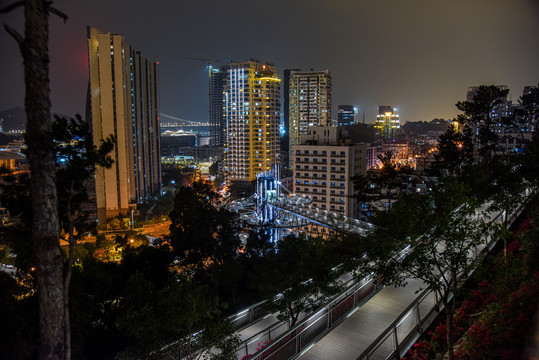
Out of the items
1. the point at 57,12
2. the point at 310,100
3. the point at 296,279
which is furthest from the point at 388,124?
the point at 57,12

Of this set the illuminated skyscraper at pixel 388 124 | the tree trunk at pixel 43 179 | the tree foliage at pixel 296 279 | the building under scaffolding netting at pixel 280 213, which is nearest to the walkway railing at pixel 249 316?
the tree foliage at pixel 296 279

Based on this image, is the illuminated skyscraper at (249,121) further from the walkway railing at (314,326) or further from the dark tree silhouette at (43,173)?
the dark tree silhouette at (43,173)

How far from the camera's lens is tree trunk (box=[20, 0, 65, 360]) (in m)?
3.64

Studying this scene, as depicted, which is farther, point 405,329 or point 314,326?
point 314,326

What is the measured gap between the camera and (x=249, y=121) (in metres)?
60.9

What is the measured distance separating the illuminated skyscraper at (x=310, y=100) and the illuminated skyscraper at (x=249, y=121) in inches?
930

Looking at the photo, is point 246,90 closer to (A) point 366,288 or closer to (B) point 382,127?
(A) point 366,288

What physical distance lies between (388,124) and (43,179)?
132 m

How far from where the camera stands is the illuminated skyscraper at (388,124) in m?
125

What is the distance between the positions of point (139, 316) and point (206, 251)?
898 centimetres

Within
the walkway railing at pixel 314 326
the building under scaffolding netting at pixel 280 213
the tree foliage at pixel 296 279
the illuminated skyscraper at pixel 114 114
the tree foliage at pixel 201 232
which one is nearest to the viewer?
the walkway railing at pixel 314 326

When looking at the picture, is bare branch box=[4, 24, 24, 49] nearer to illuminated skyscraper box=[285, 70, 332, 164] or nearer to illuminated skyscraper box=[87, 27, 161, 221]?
illuminated skyscraper box=[87, 27, 161, 221]

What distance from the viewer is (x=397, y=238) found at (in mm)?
5473

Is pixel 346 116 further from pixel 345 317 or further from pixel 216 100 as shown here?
pixel 345 317
